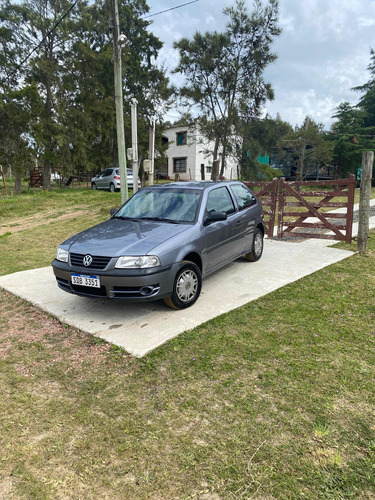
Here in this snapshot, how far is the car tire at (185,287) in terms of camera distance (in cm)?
409

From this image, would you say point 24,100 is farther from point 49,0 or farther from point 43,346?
point 43,346

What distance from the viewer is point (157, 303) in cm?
452

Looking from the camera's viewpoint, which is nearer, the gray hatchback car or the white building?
the gray hatchback car

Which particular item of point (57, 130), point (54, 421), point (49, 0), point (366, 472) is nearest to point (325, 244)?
point (366, 472)

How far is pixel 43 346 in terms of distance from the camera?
11.7 ft

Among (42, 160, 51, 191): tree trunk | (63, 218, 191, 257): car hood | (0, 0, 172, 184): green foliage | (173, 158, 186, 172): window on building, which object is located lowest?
(63, 218, 191, 257): car hood

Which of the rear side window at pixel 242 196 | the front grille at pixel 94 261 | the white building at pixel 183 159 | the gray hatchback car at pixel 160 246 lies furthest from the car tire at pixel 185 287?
the white building at pixel 183 159

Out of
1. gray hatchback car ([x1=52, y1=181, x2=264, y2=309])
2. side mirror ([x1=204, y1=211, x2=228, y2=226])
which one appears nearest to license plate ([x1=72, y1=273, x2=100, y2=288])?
gray hatchback car ([x1=52, y1=181, x2=264, y2=309])

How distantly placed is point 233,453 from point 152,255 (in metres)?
2.11

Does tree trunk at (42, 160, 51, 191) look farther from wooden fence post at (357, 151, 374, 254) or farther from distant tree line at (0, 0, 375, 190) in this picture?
wooden fence post at (357, 151, 374, 254)

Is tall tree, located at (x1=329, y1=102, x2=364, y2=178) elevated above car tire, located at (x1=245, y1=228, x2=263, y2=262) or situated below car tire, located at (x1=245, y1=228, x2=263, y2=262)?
above

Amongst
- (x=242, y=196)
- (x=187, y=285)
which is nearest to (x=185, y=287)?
(x=187, y=285)

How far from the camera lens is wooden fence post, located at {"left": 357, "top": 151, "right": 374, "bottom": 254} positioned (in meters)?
6.60

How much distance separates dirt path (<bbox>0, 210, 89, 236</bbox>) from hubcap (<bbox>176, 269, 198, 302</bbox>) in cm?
925
